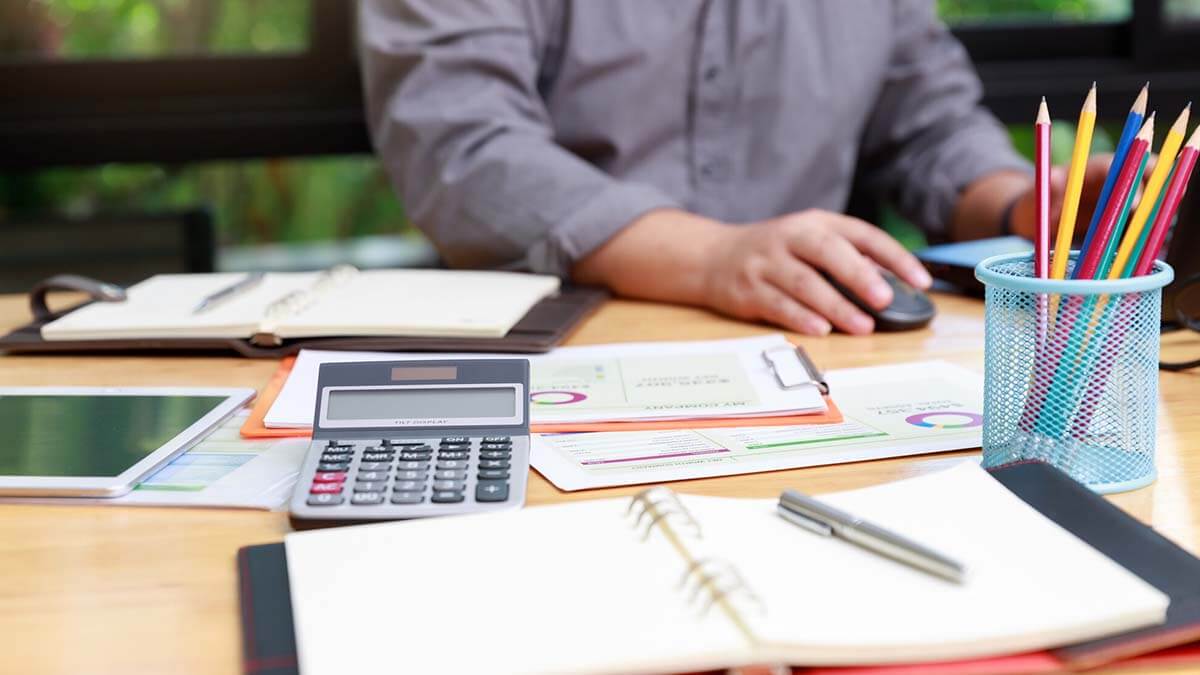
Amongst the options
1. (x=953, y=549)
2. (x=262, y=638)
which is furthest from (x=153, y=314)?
(x=953, y=549)

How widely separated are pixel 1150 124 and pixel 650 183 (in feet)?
2.78

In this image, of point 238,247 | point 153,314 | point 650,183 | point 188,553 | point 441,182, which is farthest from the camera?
point 238,247

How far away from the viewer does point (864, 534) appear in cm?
50

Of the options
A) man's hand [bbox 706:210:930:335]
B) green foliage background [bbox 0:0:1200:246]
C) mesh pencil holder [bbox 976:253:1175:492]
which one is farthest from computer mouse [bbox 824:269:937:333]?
green foliage background [bbox 0:0:1200:246]

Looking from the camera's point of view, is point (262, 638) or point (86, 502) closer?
point (262, 638)

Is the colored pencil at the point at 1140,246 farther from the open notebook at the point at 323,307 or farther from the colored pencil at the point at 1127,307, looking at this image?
the open notebook at the point at 323,307

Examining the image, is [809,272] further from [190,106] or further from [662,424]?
[190,106]

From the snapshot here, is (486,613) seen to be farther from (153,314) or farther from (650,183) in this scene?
(650,183)

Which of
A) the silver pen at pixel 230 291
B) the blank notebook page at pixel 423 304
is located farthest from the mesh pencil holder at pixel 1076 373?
the silver pen at pixel 230 291

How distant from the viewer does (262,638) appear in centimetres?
46

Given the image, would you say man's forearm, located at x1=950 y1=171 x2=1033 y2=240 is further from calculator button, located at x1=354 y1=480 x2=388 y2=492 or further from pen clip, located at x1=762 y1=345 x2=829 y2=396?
calculator button, located at x1=354 y1=480 x2=388 y2=492

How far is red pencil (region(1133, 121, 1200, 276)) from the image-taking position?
590mm

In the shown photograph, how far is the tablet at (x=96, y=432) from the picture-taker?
0.63 m

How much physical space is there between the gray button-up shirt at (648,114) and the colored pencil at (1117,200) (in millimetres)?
577
